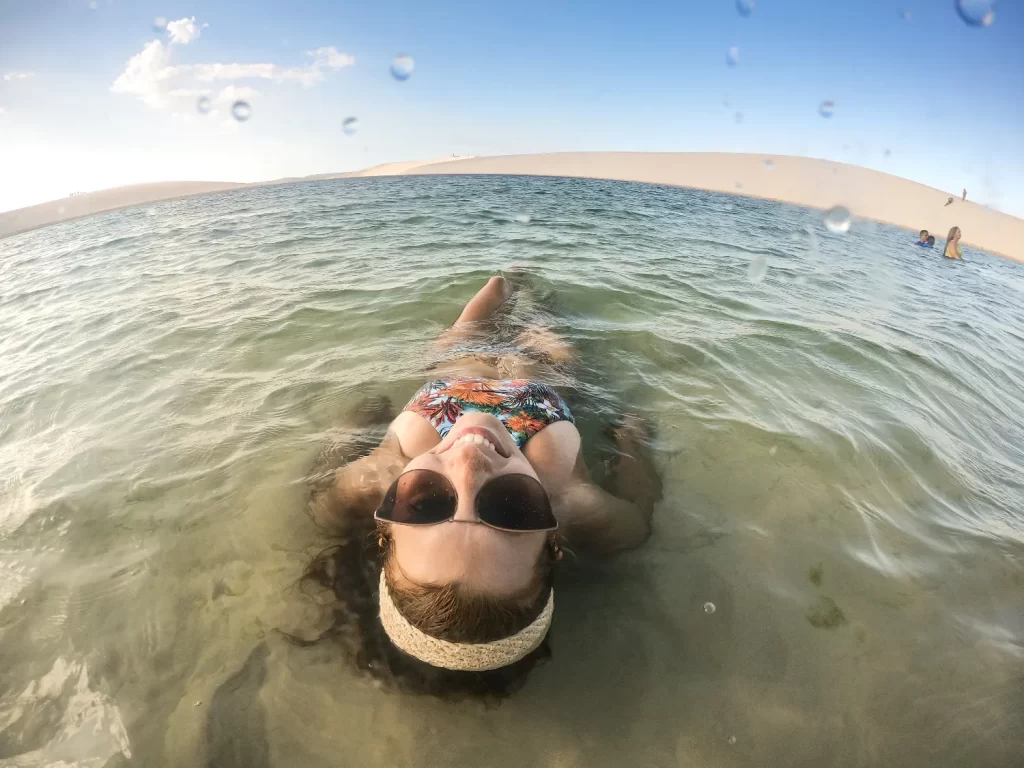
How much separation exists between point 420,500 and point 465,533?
0.93ft

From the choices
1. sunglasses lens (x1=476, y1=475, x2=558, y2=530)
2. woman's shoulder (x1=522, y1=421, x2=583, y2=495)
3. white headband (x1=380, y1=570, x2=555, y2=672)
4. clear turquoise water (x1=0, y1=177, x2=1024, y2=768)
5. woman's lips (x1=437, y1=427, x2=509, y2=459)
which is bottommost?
clear turquoise water (x1=0, y1=177, x2=1024, y2=768)

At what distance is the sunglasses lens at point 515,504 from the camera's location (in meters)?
2.07

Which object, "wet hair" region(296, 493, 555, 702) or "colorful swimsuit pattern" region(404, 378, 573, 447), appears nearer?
"wet hair" region(296, 493, 555, 702)

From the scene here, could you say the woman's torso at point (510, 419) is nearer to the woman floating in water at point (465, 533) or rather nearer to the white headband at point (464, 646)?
the woman floating in water at point (465, 533)

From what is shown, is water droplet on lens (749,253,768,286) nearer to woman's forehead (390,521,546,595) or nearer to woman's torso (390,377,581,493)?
woman's torso (390,377,581,493)

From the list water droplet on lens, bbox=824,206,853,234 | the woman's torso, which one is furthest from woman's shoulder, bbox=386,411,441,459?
water droplet on lens, bbox=824,206,853,234

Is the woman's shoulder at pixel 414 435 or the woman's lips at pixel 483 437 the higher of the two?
the woman's lips at pixel 483 437

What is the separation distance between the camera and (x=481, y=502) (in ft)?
6.95

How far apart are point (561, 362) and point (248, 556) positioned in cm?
338

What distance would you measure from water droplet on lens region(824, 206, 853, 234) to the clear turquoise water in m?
9.53

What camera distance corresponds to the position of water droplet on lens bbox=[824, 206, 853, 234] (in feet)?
48.5

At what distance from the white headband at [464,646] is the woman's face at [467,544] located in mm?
186

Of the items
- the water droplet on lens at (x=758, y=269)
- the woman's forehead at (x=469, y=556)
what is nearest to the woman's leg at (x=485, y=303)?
the woman's forehead at (x=469, y=556)

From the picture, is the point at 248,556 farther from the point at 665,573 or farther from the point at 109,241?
the point at 109,241
